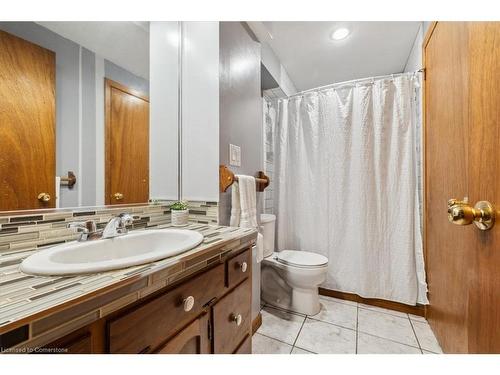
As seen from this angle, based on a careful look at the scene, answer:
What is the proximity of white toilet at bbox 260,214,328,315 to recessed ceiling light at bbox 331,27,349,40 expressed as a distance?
1.52 meters

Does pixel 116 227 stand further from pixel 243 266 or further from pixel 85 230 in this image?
pixel 243 266

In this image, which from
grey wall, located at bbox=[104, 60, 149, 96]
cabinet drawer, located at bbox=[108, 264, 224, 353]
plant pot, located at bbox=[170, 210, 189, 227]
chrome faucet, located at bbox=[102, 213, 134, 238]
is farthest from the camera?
plant pot, located at bbox=[170, 210, 189, 227]

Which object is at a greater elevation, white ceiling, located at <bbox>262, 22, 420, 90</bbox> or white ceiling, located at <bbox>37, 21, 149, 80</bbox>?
white ceiling, located at <bbox>262, 22, 420, 90</bbox>

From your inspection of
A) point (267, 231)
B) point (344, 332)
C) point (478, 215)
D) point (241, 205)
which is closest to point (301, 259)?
point (267, 231)

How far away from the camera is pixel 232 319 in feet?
2.68

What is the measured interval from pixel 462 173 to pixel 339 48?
4.82 ft

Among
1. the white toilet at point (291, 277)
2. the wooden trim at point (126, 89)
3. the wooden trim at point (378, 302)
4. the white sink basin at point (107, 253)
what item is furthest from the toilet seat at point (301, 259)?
the wooden trim at point (126, 89)

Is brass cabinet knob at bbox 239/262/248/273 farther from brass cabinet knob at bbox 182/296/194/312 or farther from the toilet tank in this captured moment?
the toilet tank

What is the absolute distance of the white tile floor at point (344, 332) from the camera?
4.27 feet

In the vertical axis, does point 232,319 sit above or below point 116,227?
below

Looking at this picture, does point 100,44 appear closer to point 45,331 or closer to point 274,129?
point 45,331

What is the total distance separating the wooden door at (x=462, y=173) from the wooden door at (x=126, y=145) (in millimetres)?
1321

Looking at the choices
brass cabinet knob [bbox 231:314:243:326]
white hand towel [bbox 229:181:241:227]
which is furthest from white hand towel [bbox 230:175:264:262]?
brass cabinet knob [bbox 231:314:243:326]

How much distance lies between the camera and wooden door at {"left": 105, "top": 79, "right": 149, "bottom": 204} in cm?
98
